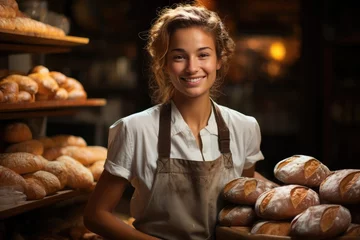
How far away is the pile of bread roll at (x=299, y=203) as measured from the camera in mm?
1659

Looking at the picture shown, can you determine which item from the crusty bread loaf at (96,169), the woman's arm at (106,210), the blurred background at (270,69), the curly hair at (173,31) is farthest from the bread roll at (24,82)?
the blurred background at (270,69)

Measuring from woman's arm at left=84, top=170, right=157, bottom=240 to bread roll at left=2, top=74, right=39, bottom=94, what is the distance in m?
1.06

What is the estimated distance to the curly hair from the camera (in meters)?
2.07

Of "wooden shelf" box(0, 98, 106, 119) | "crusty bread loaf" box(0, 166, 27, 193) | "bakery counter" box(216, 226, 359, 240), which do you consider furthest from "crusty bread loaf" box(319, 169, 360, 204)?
"wooden shelf" box(0, 98, 106, 119)

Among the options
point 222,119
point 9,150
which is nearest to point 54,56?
point 9,150

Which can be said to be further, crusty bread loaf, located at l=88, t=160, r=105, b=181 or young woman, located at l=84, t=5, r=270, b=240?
crusty bread loaf, located at l=88, t=160, r=105, b=181

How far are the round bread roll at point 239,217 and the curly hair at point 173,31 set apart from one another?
1.82 feet

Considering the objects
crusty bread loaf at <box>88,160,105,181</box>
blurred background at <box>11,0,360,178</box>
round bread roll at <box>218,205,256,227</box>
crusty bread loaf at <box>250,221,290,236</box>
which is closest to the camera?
crusty bread loaf at <box>250,221,290,236</box>

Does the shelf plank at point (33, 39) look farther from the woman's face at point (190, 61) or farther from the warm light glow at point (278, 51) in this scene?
the warm light glow at point (278, 51)

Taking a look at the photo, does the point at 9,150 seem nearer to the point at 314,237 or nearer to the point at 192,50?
the point at 192,50

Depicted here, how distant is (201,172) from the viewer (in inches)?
80.2

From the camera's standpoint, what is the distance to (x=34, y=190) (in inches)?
104

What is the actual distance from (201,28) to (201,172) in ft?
1.77

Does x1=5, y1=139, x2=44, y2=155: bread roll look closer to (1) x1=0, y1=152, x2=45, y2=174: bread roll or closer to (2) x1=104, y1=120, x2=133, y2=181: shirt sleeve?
(1) x1=0, y1=152, x2=45, y2=174: bread roll
